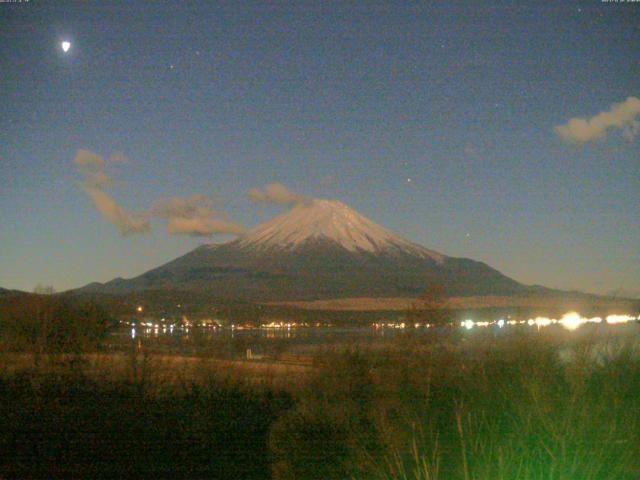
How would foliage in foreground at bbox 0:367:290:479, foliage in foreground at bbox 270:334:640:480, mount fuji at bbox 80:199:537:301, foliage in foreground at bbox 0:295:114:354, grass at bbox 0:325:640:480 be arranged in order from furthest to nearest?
mount fuji at bbox 80:199:537:301 → foliage in foreground at bbox 0:295:114:354 → foliage in foreground at bbox 0:367:290:479 → grass at bbox 0:325:640:480 → foliage in foreground at bbox 270:334:640:480

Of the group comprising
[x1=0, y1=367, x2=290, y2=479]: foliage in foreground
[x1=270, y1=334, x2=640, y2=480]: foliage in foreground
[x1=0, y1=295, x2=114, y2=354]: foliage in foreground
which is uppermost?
[x1=0, y1=295, x2=114, y2=354]: foliage in foreground

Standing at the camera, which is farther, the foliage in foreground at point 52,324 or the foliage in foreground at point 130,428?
the foliage in foreground at point 52,324

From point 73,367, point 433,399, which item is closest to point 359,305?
point 73,367

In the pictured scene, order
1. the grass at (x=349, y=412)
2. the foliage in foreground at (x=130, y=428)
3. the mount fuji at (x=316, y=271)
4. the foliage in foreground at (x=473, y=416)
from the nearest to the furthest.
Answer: the foliage in foreground at (x=473, y=416), the grass at (x=349, y=412), the foliage in foreground at (x=130, y=428), the mount fuji at (x=316, y=271)

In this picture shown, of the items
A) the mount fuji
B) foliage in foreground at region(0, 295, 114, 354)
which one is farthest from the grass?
the mount fuji

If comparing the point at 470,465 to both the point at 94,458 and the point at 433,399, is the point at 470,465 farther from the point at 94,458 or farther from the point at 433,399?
the point at 94,458

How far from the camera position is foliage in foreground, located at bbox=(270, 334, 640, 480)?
655 cm

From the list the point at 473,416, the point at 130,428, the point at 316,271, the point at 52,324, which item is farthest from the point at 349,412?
the point at 316,271

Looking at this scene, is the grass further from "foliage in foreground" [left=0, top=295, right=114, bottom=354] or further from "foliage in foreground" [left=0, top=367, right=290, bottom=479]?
"foliage in foreground" [left=0, top=295, right=114, bottom=354]

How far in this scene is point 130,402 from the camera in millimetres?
14422

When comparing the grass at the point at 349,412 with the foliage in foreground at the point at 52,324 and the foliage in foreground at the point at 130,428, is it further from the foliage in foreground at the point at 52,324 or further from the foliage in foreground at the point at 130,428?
the foliage in foreground at the point at 52,324

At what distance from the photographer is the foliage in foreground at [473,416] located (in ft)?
21.5

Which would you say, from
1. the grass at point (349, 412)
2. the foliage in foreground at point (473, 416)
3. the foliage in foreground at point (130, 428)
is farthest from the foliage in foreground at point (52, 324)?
the foliage in foreground at point (473, 416)

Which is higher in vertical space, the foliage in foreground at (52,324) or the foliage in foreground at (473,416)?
the foliage in foreground at (52,324)
